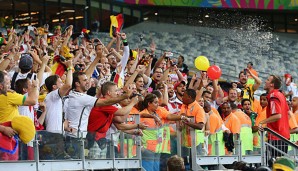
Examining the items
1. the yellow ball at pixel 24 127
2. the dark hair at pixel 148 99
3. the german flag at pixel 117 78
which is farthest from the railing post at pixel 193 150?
the yellow ball at pixel 24 127

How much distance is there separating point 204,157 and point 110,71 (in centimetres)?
306

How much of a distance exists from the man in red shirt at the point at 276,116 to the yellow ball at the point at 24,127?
17.1 ft

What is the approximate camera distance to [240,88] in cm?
1944

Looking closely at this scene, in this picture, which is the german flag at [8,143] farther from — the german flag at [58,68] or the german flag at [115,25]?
the german flag at [115,25]

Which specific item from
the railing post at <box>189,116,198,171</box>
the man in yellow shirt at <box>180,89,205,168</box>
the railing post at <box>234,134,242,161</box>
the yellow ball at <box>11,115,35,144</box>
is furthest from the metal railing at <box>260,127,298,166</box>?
the yellow ball at <box>11,115,35,144</box>

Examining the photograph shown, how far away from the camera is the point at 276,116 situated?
1462cm

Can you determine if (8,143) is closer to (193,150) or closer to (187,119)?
(187,119)

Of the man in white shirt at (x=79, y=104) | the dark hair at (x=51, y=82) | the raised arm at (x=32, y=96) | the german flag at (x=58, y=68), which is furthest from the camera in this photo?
the german flag at (x=58, y=68)

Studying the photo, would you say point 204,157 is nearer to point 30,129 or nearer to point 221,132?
point 221,132

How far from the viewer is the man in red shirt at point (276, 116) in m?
14.6

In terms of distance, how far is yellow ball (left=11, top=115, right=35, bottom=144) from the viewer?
10.2 metres

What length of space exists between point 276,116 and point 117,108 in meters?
3.75

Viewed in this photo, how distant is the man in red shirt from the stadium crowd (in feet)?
0.05

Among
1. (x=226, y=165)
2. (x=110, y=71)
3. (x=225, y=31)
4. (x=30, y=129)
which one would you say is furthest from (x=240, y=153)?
(x=225, y=31)
